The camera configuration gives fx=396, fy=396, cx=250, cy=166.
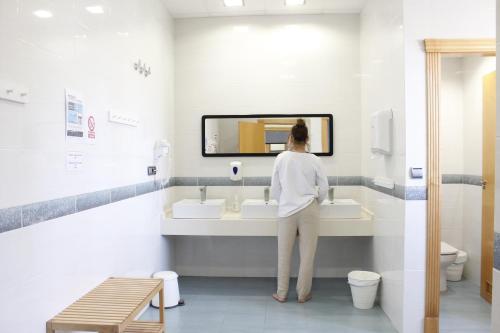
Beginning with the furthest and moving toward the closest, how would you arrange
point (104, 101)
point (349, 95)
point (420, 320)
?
point (349, 95)
point (420, 320)
point (104, 101)

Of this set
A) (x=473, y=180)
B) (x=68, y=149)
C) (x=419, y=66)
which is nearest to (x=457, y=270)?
(x=473, y=180)

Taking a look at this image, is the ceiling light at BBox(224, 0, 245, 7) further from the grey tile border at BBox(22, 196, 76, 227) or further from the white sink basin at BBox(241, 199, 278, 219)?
the grey tile border at BBox(22, 196, 76, 227)

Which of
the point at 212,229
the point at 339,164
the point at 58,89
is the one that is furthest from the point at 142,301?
the point at 339,164

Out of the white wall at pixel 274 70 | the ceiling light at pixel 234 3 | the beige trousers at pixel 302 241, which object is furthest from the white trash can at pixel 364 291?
the ceiling light at pixel 234 3

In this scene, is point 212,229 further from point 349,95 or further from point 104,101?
point 349,95

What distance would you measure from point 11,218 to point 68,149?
55cm

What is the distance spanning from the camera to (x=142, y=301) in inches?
82.7

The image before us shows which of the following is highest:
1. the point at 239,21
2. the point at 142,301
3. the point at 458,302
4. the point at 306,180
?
the point at 239,21

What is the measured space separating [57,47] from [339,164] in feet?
9.75

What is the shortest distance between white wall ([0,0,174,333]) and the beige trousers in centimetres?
117

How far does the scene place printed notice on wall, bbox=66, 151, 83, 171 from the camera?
2.09 m

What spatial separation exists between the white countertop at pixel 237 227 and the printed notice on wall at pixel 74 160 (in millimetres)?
1645

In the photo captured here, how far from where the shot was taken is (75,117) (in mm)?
2178

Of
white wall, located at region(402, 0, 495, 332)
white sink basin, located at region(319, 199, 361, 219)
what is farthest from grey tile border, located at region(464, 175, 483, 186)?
white wall, located at region(402, 0, 495, 332)
